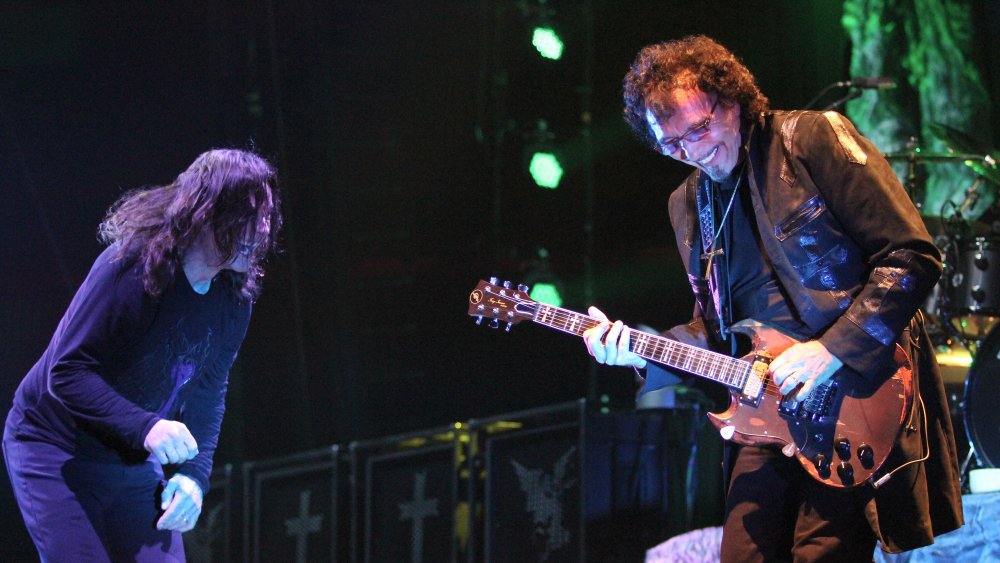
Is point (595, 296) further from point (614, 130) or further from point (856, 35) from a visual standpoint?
point (856, 35)

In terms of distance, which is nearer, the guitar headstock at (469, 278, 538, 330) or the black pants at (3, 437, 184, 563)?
the black pants at (3, 437, 184, 563)

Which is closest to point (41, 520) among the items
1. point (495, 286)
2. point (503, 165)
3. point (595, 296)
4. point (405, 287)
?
point (495, 286)

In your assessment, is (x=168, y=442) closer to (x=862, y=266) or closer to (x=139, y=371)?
(x=139, y=371)

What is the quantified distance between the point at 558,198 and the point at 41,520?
4737mm

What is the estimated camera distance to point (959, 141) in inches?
227

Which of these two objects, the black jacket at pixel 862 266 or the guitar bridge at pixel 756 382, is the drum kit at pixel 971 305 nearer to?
the black jacket at pixel 862 266

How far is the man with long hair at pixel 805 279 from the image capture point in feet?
8.84

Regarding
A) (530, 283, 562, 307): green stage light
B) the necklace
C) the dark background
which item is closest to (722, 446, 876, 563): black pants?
the necklace

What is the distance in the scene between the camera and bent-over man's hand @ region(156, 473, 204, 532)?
9.48 ft

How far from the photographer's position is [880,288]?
105 inches

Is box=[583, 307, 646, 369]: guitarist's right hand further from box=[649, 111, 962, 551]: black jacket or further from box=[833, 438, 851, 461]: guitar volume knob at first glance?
box=[833, 438, 851, 461]: guitar volume knob

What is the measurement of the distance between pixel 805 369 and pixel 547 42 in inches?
176

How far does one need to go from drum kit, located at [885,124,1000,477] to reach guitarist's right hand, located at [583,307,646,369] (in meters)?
3.03

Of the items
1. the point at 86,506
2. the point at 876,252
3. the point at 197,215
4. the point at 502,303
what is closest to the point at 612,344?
the point at 502,303
